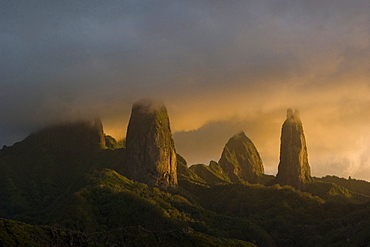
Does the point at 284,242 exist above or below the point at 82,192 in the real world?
below

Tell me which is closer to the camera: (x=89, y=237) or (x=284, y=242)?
(x=89, y=237)

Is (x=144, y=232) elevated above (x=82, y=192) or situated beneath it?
situated beneath

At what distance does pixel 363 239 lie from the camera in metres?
144

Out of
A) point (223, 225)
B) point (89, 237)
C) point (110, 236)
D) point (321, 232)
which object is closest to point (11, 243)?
point (89, 237)

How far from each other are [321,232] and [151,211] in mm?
74299

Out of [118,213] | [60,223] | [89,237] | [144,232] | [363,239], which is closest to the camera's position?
[89,237]

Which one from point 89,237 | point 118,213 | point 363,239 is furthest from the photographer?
point 118,213

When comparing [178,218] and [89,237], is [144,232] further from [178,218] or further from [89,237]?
[178,218]

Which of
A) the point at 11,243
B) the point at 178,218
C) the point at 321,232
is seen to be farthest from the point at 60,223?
the point at 321,232

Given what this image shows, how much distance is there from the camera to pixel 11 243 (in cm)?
6494

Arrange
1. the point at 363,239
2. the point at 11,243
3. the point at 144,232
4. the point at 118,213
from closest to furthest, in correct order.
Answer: the point at 11,243 < the point at 144,232 < the point at 363,239 < the point at 118,213

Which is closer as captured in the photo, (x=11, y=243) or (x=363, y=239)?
(x=11, y=243)

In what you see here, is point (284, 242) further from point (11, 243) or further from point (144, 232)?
point (11, 243)

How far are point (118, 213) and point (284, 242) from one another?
71.7 metres
